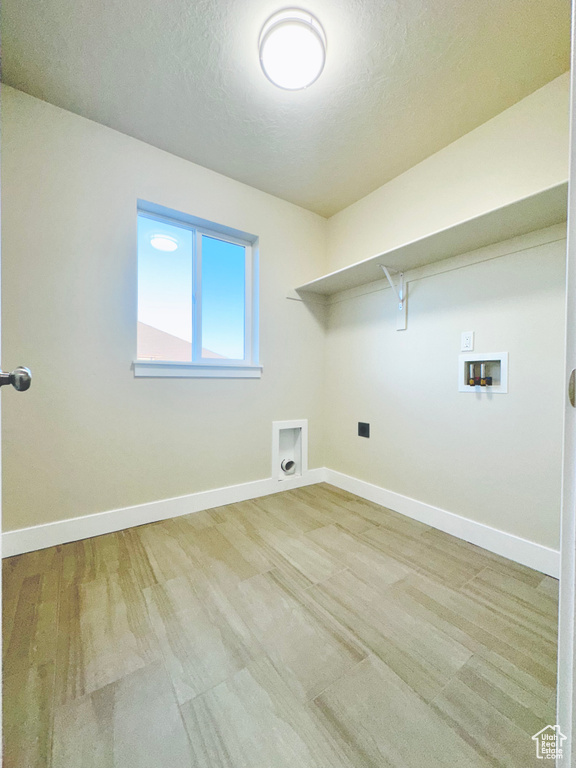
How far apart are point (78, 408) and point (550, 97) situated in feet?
9.45

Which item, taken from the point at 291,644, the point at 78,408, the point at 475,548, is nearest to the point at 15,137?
the point at 78,408

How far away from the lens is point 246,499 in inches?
88.1

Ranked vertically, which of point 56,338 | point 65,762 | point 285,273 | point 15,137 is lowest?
point 65,762

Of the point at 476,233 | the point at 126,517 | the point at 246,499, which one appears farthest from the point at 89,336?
the point at 476,233

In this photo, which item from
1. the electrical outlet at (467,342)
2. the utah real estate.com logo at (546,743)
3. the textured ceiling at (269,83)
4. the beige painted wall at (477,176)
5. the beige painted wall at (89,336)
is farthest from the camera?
the electrical outlet at (467,342)

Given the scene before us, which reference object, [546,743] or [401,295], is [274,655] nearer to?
[546,743]

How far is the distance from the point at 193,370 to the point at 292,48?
1684 mm

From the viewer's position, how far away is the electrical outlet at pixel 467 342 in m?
1.71

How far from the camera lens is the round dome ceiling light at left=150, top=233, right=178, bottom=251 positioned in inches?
80.4

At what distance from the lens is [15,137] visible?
4.93ft

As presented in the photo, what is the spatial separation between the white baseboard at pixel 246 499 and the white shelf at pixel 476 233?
1559 mm

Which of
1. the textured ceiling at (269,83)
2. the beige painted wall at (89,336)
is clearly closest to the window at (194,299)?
the beige painted wall at (89,336)

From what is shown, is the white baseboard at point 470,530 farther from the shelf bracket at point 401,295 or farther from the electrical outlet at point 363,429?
the shelf bracket at point 401,295

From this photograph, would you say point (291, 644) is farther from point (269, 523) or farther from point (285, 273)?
point (285, 273)
